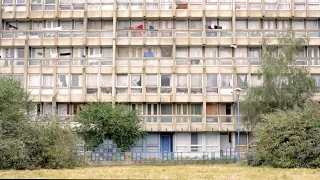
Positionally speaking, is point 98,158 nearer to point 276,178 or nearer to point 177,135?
point 177,135

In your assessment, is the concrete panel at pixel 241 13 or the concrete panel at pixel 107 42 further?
the concrete panel at pixel 241 13

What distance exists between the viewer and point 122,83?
198ft

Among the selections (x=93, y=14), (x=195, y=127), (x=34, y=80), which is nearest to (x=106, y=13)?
(x=93, y=14)

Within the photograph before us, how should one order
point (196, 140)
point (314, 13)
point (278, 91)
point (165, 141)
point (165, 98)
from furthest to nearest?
point (314, 13) → point (165, 141) → point (196, 140) → point (165, 98) → point (278, 91)

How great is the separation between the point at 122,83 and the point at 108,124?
8.01m

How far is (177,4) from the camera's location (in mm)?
62094

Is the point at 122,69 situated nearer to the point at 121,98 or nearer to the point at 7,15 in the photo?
the point at 121,98

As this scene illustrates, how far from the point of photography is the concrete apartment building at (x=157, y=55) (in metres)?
59.5

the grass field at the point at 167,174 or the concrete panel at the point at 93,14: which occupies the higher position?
the concrete panel at the point at 93,14

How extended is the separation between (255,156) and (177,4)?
27.8 m

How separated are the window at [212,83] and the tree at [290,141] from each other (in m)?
20.4

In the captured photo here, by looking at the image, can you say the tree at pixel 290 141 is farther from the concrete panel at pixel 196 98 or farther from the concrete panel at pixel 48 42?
the concrete panel at pixel 48 42

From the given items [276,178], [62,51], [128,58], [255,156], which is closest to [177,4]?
[128,58]

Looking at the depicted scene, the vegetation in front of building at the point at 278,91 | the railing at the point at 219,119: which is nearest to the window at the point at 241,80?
the railing at the point at 219,119
